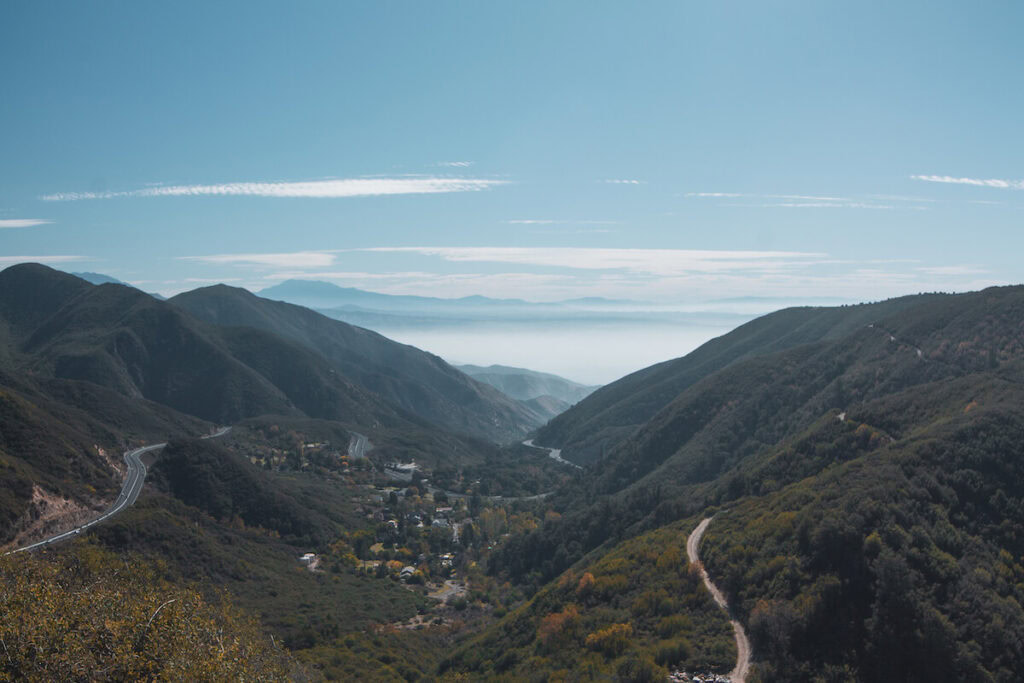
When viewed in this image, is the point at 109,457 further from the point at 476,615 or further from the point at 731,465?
the point at 731,465

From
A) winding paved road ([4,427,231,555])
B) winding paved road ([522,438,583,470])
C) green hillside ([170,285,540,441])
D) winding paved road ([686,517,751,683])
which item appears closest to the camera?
winding paved road ([686,517,751,683])

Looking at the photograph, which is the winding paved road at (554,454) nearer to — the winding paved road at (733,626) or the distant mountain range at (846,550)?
the distant mountain range at (846,550)

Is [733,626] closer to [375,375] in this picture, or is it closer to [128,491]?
[128,491]

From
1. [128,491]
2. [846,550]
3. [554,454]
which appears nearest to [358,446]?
[554,454]

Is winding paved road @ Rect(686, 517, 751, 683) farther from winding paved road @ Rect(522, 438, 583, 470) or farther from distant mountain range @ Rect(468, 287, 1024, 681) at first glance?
winding paved road @ Rect(522, 438, 583, 470)

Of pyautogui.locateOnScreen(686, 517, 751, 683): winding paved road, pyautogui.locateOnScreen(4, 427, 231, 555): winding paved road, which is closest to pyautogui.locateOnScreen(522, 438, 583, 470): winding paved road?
pyautogui.locateOnScreen(4, 427, 231, 555): winding paved road

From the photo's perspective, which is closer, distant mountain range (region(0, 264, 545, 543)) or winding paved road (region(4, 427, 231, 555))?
winding paved road (region(4, 427, 231, 555))
